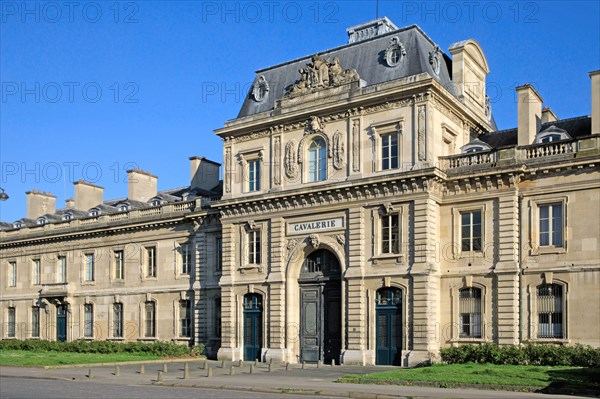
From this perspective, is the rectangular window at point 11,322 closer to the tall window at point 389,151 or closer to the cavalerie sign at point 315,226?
the cavalerie sign at point 315,226

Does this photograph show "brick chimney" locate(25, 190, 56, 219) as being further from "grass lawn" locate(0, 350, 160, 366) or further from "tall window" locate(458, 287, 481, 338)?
"tall window" locate(458, 287, 481, 338)

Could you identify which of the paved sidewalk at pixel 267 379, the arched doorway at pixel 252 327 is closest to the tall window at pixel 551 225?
the paved sidewalk at pixel 267 379

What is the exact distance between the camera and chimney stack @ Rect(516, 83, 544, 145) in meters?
33.5

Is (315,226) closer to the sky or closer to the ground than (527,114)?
closer to the ground

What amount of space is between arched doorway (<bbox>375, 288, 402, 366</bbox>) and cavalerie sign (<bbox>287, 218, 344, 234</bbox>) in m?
3.71

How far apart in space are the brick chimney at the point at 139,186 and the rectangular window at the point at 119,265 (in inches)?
202

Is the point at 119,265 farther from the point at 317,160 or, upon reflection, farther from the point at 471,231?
the point at 471,231

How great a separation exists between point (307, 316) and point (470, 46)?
50.6 feet

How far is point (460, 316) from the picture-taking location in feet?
107

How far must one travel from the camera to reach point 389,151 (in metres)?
34.2

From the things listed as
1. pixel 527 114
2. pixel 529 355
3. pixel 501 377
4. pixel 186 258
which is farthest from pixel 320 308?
pixel 501 377

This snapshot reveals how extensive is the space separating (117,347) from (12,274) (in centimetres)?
1623

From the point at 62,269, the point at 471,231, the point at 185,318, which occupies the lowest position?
the point at 185,318

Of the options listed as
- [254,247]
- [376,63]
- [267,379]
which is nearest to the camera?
[267,379]
